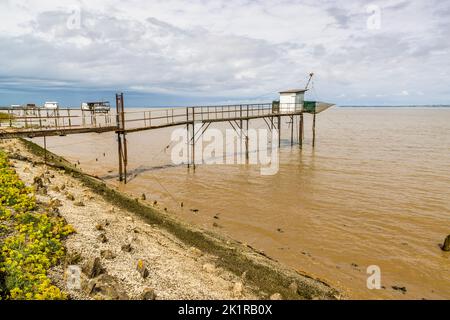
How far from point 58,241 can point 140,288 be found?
2.62 meters

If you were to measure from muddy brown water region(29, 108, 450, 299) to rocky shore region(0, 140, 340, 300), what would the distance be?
78.2 inches

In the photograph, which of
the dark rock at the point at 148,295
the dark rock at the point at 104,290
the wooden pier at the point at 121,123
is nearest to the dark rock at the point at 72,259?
the dark rock at the point at 104,290

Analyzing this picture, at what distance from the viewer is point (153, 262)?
26.3 ft

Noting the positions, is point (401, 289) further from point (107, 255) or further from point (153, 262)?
point (107, 255)

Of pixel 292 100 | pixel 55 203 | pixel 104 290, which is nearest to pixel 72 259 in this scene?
pixel 104 290

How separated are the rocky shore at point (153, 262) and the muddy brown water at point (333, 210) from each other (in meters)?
1.99

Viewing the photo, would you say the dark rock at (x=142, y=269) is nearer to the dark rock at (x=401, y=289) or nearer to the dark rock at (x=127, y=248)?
the dark rock at (x=127, y=248)

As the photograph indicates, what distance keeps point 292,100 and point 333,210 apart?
20557mm

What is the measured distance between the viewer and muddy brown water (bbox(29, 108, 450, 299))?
10.7 meters

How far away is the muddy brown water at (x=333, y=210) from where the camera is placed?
35.2ft

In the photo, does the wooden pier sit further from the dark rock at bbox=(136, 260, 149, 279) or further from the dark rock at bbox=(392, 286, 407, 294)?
the dark rock at bbox=(392, 286, 407, 294)

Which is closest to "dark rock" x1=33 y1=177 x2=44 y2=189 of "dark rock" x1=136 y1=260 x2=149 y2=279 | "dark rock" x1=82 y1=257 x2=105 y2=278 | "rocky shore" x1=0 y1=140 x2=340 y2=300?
"rocky shore" x1=0 y1=140 x2=340 y2=300

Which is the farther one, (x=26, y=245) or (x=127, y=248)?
(x=127, y=248)
